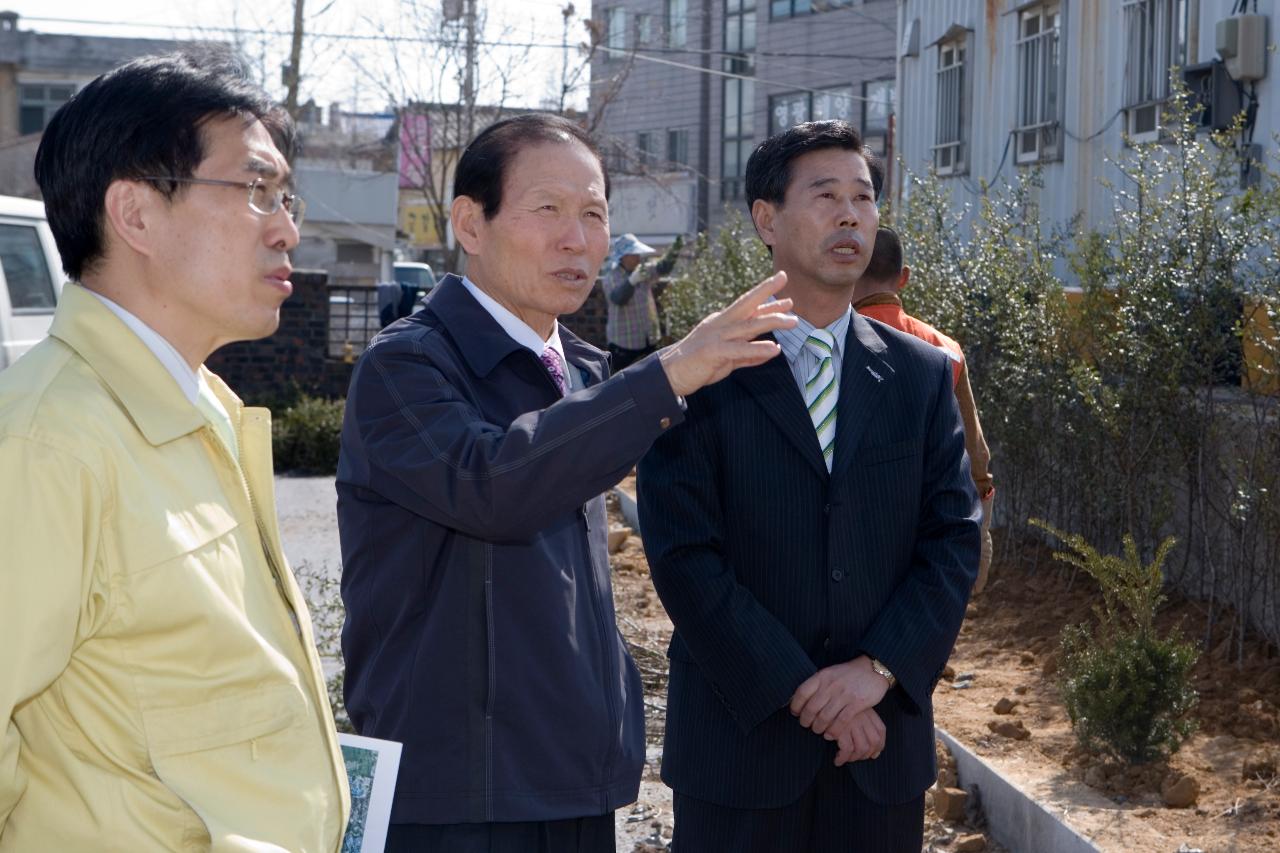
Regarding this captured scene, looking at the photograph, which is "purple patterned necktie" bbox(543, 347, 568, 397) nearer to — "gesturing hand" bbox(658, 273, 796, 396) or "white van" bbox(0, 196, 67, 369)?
"gesturing hand" bbox(658, 273, 796, 396)

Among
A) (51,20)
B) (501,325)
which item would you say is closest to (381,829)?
(501,325)

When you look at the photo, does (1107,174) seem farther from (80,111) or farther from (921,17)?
(80,111)

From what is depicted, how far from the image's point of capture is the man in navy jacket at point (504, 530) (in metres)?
2.32

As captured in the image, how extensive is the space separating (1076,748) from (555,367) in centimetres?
339

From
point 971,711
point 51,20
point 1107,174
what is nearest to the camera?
point 971,711

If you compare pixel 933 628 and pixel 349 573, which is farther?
pixel 933 628

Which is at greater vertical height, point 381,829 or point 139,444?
point 139,444

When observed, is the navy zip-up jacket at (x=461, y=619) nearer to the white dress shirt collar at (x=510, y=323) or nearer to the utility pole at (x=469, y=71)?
the white dress shirt collar at (x=510, y=323)

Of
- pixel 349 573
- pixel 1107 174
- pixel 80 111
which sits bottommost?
pixel 349 573

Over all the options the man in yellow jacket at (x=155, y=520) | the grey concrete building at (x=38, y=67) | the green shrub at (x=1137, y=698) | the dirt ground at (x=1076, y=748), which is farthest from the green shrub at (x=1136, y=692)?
the grey concrete building at (x=38, y=67)

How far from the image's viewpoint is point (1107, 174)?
11914mm

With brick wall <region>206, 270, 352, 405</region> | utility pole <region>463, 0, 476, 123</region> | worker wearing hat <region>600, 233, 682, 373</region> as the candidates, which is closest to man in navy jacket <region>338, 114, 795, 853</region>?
worker wearing hat <region>600, 233, 682, 373</region>

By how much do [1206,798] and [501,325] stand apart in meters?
3.41

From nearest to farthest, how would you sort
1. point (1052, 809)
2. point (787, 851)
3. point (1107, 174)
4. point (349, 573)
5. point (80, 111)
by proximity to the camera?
point (80, 111) → point (349, 573) → point (787, 851) → point (1052, 809) → point (1107, 174)
